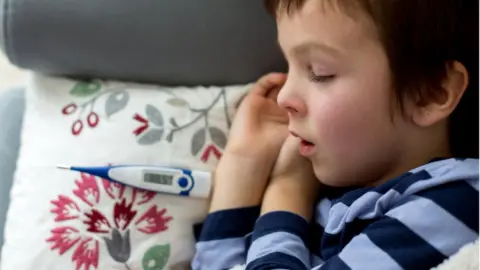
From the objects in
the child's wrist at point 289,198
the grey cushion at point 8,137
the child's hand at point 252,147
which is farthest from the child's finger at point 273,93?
the grey cushion at point 8,137

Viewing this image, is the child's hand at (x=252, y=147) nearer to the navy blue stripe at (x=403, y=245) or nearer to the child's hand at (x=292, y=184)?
the child's hand at (x=292, y=184)

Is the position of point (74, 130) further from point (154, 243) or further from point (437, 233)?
point (437, 233)

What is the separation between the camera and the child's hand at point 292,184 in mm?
938

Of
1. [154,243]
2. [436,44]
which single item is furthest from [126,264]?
[436,44]

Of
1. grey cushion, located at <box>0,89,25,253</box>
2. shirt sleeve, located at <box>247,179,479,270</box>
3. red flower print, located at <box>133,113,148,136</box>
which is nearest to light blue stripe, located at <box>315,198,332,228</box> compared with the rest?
shirt sleeve, located at <box>247,179,479,270</box>

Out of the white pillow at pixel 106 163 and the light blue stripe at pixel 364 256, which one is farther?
the white pillow at pixel 106 163

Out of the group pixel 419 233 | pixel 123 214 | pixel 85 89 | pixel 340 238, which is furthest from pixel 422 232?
pixel 85 89

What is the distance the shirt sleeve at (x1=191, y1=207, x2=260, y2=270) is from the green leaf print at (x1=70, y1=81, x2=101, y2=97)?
21 cm

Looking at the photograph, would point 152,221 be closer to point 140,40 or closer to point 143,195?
point 143,195

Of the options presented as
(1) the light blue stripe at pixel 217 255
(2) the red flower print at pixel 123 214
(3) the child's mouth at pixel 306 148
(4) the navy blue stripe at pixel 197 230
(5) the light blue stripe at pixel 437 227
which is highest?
(3) the child's mouth at pixel 306 148

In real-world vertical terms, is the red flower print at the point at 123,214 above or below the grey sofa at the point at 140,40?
below

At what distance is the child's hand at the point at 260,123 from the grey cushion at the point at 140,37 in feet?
0.11

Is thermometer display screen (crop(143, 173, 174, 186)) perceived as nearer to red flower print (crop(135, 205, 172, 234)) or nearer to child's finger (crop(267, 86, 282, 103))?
red flower print (crop(135, 205, 172, 234))

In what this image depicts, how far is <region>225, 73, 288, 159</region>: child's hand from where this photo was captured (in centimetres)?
96
